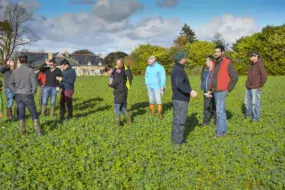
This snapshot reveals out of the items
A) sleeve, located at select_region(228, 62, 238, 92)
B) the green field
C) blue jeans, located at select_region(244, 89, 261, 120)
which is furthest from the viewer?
blue jeans, located at select_region(244, 89, 261, 120)

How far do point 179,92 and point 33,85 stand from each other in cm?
419

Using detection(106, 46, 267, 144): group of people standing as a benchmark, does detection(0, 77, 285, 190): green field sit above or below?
below

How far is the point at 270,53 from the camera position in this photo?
2435 inches

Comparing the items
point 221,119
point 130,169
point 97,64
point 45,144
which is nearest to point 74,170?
point 130,169

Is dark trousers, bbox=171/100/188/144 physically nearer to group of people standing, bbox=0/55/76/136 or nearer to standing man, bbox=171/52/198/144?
standing man, bbox=171/52/198/144

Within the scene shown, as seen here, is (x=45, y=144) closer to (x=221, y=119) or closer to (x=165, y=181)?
(x=165, y=181)

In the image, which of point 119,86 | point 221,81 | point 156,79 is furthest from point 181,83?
point 156,79

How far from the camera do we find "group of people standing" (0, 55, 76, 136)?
860 cm

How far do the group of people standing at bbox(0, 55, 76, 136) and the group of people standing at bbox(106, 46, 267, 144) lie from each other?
217 centimetres

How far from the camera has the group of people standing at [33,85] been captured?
28.2 ft

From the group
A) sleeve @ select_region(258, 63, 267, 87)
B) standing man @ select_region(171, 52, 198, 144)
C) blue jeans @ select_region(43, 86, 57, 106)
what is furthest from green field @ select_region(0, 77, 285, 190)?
blue jeans @ select_region(43, 86, 57, 106)

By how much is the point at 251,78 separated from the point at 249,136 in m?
3.04

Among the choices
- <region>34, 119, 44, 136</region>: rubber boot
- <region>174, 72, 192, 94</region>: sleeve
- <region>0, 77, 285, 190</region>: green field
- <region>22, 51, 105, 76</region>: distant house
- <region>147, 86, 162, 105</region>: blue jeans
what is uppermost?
<region>22, 51, 105, 76</region>: distant house

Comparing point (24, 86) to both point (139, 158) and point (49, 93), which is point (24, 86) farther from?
point (139, 158)
